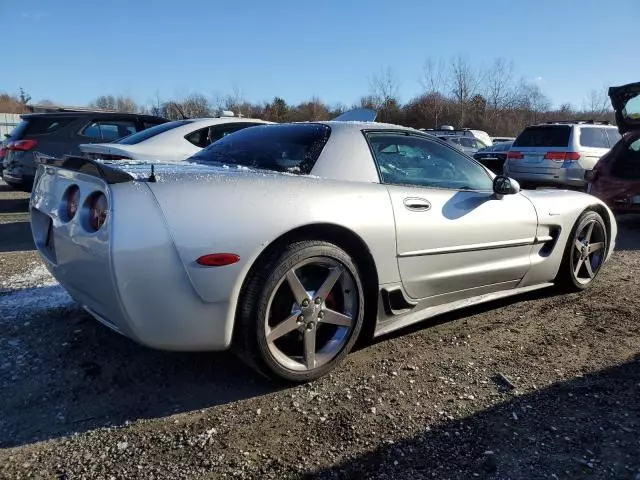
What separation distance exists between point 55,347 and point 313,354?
158 cm

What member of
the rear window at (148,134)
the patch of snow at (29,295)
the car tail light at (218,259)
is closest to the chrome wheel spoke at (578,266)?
the car tail light at (218,259)

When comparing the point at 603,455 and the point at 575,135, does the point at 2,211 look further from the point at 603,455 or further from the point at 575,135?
the point at 575,135

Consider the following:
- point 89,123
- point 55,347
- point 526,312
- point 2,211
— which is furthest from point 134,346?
point 2,211

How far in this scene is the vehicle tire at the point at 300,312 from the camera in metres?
2.51

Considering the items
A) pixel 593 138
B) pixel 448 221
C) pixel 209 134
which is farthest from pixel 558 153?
pixel 448 221

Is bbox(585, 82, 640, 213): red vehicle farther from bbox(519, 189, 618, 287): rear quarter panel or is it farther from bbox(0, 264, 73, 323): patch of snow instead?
bbox(0, 264, 73, 323): patch of snow

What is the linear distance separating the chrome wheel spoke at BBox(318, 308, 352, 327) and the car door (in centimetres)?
43

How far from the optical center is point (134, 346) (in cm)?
316

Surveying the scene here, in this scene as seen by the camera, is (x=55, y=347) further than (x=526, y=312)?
No

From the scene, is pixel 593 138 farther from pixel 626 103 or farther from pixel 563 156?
pixel 626 103

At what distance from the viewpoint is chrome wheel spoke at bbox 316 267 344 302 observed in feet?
9.00

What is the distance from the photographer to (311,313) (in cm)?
272

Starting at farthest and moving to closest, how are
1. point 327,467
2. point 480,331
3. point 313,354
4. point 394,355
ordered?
point 480,331 < point 394,355 < point 313,354 < point 327,467

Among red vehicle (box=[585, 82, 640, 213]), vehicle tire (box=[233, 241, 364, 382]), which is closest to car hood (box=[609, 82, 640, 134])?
red vehicle (box=[585, 82, 640, 213])
